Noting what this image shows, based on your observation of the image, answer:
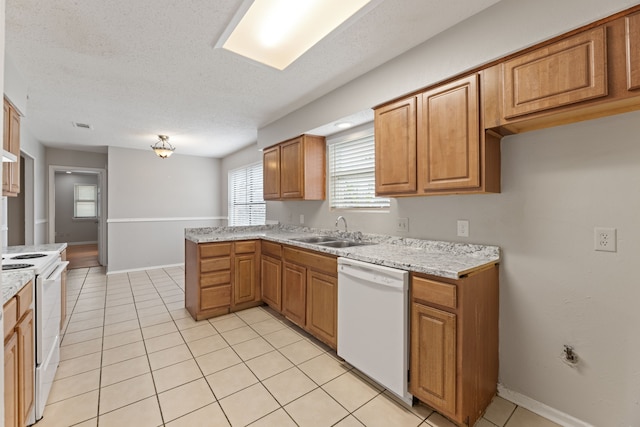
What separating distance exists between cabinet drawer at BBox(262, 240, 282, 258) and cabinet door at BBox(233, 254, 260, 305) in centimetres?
18

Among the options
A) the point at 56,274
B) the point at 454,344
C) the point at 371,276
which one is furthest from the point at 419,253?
the point at 56,274

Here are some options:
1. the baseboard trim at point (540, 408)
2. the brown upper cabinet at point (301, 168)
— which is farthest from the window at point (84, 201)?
the baseboard trim at point (540, 408)

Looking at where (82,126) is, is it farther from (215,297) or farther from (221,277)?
(215,297)

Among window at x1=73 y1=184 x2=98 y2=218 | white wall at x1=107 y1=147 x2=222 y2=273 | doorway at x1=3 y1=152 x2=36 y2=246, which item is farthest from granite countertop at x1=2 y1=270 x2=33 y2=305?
window at x1=73 y1=184 x2=98 y2=218

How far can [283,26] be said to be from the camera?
2213 millimetres

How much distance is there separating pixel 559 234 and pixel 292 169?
270cm

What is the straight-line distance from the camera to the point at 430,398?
178 centimetres

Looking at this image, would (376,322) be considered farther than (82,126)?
No

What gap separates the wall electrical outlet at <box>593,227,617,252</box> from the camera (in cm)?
158

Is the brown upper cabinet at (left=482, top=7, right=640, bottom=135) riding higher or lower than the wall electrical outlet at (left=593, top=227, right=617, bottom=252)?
higher

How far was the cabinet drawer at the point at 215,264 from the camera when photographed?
3.24 m

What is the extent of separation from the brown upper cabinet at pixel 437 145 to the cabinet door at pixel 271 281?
1502mm

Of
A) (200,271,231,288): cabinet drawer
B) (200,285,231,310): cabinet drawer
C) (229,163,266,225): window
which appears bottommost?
(200,285,231,310): cabinet drawer

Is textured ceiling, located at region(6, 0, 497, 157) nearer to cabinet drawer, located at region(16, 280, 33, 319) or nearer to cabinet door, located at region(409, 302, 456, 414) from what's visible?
cabinet drawer, located at region(16, 280, 33, 319)
